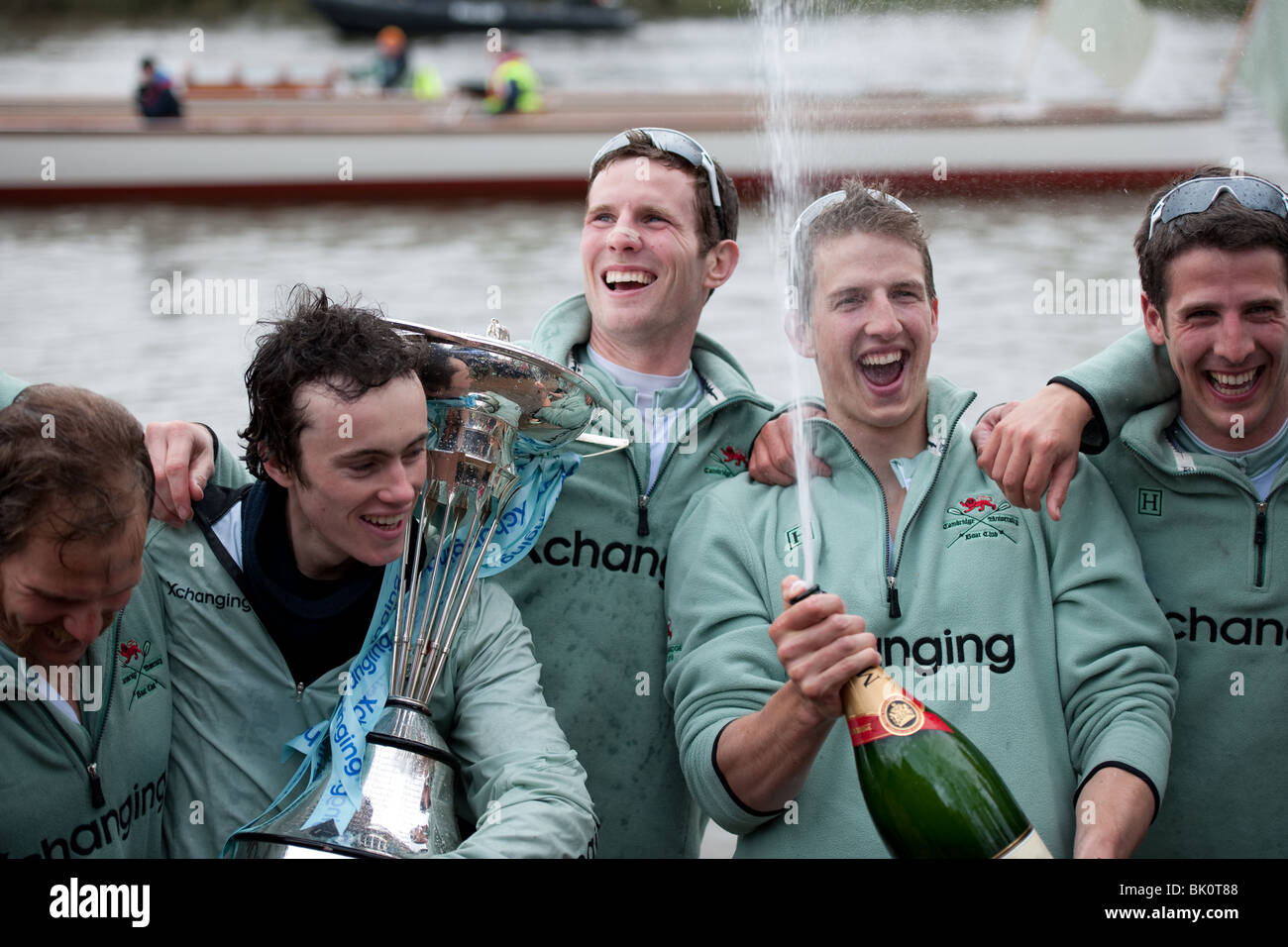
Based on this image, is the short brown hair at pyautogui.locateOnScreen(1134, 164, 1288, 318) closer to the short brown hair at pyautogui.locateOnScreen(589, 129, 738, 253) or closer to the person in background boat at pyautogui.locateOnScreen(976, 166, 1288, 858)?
the person in background boat at pyautogui.locateOnScreen(976, 166, 1288, 858)

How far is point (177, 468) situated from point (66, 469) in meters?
0.42

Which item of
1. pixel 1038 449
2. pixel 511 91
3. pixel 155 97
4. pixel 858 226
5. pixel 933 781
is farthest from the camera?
pixel 511 91

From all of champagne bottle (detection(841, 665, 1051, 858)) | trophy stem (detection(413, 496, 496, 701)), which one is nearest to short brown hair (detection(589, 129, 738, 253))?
trophy stem (detection(413, 496, 496, 701))

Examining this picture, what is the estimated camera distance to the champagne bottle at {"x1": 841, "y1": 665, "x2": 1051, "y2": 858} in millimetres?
2162

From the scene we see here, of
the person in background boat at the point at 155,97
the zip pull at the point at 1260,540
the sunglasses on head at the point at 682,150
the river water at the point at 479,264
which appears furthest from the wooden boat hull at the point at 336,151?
the zip pull at the point at 1260,540

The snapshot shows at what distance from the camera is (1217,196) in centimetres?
260

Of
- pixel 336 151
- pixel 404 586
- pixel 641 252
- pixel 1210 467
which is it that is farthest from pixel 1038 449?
pixel 336 151

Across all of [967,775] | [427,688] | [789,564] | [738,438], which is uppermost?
[738,438]

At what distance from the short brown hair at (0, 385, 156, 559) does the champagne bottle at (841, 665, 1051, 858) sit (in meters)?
1.12

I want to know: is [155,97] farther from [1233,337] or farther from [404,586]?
[1233,337]

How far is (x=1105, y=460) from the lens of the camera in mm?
2729

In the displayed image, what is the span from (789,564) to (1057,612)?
0.48 meters
